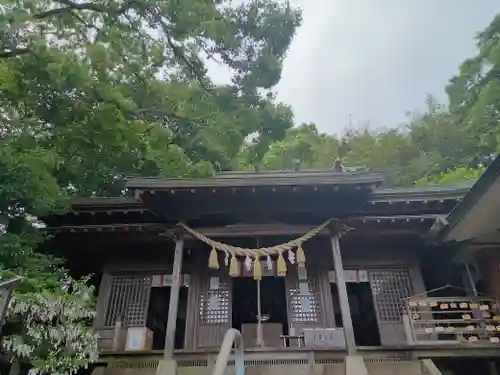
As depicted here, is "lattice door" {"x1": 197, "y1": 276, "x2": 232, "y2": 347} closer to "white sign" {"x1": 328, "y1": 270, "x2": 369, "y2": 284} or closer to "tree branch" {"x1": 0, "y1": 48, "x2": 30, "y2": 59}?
"white sign" {"x1": 328, "y1": 270, "x2": 369, "y2": 284}

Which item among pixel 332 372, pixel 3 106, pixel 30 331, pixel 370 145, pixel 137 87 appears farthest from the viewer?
pixel 370 145

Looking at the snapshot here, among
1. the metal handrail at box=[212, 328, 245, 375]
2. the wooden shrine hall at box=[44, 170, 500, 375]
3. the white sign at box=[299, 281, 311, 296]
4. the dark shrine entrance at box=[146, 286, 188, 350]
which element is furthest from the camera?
the dark shrine entrance at box=[146, 286, 188, 350]

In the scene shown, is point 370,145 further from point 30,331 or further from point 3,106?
point 30,331

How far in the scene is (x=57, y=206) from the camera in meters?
9.44

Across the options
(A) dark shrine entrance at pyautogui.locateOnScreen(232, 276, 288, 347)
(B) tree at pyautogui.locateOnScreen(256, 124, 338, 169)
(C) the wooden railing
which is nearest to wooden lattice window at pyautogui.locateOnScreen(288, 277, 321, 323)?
(C) the wooden railing

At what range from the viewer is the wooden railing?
28.4 feet

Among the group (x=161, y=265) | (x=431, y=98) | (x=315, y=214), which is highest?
(x=431, y=98)

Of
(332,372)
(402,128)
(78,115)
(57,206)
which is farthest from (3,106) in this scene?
(402,128)

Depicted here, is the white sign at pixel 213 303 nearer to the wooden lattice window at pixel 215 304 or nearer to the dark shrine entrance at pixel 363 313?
the wooden lattice window at pixel 215 304

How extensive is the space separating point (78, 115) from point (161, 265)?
409 cm

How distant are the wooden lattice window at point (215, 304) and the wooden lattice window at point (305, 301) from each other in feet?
4.87

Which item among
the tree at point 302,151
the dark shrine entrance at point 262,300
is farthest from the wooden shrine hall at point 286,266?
the tree at point 302,151

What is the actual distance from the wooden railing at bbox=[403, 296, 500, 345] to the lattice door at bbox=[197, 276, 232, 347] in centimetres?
381

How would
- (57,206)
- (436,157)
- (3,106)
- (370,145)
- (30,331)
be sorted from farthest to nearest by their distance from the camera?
(370,145) → (436,157) → (3,106) → (57,206) → (30,331)
